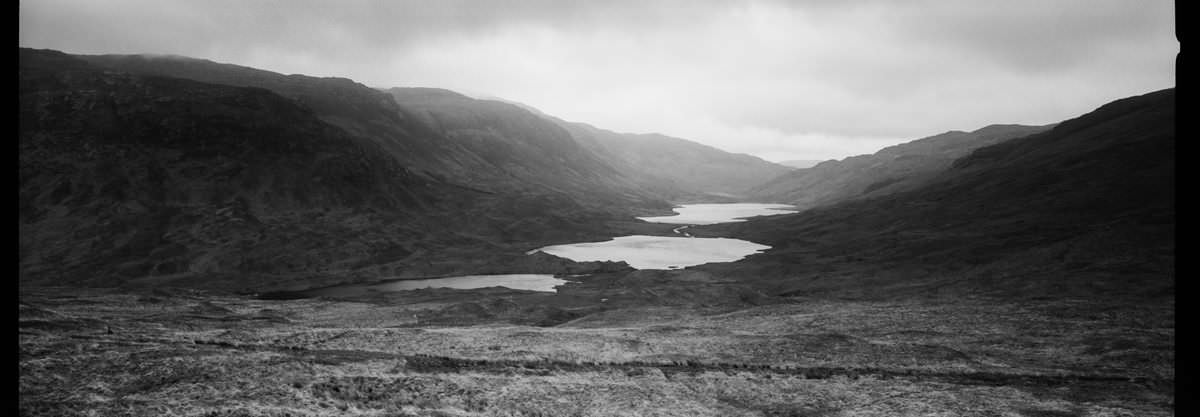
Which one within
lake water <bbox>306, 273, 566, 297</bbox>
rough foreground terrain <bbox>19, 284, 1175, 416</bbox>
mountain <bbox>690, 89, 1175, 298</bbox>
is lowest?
lake water <bbox>306, 273, 566, 297</bbox>

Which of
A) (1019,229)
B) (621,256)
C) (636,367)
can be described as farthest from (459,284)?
(1019,229)

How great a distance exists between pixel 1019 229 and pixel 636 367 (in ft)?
314

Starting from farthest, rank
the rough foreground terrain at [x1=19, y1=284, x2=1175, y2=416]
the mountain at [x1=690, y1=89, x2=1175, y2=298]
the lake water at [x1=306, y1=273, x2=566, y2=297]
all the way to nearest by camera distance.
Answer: the lake water at [x1=306, y1=273, x2=566, y2=297] → the mountain at [x1=690, y1=89, x2=1175, y2=298] → the rough foreground terrain at [x1=19, y1=284, x2=1175, y2=416]

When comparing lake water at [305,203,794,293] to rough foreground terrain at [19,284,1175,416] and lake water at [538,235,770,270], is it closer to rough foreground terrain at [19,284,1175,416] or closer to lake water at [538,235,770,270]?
lake water at [538,235,770,270]

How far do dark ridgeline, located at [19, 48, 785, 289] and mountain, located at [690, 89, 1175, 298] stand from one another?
57331mm

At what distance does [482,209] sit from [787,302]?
4562 inches

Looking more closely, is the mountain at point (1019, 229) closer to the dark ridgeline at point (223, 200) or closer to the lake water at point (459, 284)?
the lake water at point (459, 284)

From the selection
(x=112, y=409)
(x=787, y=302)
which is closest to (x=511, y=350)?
(x=112, y=409)

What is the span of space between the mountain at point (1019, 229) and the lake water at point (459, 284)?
29.2 m

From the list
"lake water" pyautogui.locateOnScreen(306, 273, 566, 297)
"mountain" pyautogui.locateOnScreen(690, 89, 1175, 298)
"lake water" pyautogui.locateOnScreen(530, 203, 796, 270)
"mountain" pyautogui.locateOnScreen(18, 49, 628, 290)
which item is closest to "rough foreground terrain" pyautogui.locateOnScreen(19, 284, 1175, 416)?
"mountain" pyautogui.locateOnScreen(690, 89, 1175, 298)

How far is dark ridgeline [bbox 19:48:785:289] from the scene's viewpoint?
373 ft

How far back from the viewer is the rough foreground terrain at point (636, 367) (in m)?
26.9

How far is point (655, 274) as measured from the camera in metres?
95.4
